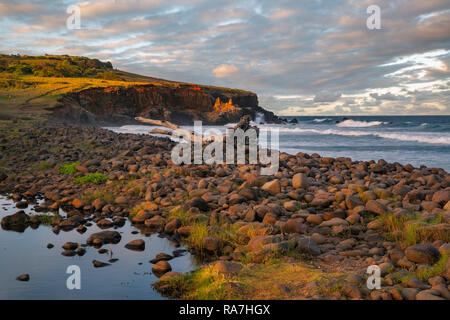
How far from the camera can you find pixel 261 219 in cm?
652

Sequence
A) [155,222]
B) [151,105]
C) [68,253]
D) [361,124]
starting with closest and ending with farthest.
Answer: [68,253], [155,222], [151,105], [361,124]

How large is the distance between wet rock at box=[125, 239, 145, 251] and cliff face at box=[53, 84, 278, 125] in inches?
962

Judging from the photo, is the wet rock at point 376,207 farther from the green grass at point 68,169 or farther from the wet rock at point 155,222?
the green grass at point 68,169

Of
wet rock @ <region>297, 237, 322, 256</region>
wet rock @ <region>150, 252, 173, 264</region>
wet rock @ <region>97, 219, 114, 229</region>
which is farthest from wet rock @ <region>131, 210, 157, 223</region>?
wet rock @ <region>297, 237, 322, 256</region>

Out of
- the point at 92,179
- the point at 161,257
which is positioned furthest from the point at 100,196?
the point at 161,257

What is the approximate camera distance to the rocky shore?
13.3 feet

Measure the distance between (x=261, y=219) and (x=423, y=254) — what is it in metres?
2.78

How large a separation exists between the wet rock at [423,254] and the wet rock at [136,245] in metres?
3.83

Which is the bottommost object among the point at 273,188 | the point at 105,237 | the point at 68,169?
the point at 105,237

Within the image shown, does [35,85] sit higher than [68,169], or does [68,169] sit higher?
[35,85]

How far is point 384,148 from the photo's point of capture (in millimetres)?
22469

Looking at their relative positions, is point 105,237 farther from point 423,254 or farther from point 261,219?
point 423,254

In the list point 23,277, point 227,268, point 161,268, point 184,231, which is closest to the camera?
point 227,268

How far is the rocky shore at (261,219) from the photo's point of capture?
4.07 m
